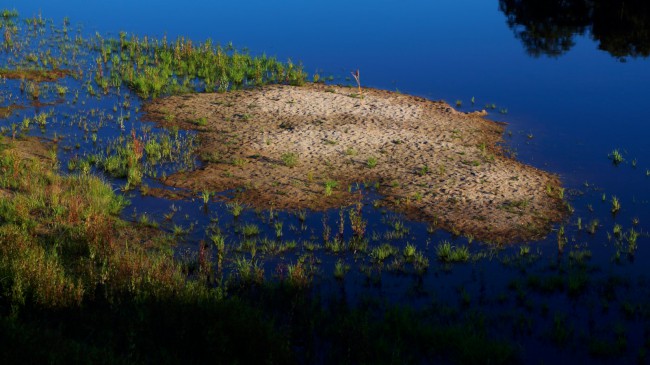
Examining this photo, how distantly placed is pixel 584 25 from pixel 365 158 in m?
20.6

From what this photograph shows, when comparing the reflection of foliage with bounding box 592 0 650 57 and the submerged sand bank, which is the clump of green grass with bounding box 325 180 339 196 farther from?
the reflection of foliage with bounding box 592 0 650 57

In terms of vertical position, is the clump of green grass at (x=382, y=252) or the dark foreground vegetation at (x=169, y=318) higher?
the clump of green grass at (x=382, y=252)

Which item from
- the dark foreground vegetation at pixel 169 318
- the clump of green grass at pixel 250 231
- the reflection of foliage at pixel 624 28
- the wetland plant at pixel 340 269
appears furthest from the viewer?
the reflection of foliage at pixel 624 28

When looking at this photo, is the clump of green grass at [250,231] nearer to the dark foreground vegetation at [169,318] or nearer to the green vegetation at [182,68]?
the dark foreground vegetation at [169,318]

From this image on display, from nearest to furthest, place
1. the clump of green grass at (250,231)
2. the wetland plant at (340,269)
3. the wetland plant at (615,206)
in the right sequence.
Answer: the wetland plant at (340,269) → the clump of green grass at (250,231) → the wetland plant at (615,206)

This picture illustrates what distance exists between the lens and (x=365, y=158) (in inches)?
703

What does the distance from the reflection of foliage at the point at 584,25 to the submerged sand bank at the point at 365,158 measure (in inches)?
467

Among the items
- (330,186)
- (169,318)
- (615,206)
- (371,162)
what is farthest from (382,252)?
(615,206)

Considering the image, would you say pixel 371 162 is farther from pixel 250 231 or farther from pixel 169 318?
pixel 169 318

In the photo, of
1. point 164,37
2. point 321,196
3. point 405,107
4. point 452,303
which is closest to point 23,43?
point 164,37

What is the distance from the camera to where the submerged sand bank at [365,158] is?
1520cm

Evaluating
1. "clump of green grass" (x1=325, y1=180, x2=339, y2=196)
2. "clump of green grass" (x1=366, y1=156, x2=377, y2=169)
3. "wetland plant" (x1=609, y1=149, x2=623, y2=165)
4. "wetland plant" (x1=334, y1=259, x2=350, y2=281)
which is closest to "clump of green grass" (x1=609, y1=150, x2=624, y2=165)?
"wetland plant" (x1=609, y1=149, x2=623, y2=165)

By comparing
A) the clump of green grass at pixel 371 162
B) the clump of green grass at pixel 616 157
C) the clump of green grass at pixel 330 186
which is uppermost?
the clump of green grass at pixel 616 157

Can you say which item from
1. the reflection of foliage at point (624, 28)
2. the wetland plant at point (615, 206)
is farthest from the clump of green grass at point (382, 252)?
the reflection of foliage at point (624, 28)
